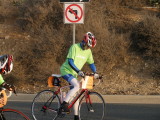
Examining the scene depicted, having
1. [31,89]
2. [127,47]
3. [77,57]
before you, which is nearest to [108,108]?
[77,57]

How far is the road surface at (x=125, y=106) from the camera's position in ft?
32.0

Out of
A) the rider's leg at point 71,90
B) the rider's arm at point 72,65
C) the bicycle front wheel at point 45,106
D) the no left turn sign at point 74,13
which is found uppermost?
the no left turn sign at point 74,13

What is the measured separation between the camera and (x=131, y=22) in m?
20.2

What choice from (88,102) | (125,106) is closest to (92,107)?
(88,102)

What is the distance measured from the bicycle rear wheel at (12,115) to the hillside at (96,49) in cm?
704

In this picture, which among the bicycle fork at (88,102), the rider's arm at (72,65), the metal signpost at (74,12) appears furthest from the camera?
the metal signpost at (74,12)

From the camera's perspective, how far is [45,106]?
340 inches

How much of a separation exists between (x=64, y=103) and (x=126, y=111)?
2570mm

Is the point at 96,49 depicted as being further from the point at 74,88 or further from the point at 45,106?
the point at 74,88

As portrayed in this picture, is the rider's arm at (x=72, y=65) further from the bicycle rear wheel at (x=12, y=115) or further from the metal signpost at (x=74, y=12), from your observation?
the metal signpost at (x=74, y=12)

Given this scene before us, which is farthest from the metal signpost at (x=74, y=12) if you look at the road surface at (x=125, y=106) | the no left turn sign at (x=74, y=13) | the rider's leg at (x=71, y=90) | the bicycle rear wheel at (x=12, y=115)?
the bicycle rear wheel at (x=12, y=115)

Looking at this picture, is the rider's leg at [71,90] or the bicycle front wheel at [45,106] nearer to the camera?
the rider's leg at [71,90]

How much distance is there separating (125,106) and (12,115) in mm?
5361

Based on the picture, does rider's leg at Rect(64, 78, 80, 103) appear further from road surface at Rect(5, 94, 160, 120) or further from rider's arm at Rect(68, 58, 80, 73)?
road surface at Rect(5, 94, 160, 120)
